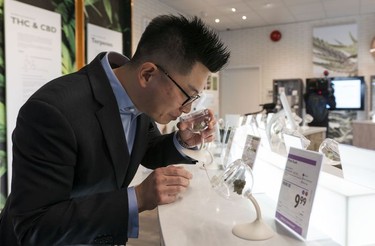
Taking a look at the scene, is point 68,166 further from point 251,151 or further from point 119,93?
point 251,151

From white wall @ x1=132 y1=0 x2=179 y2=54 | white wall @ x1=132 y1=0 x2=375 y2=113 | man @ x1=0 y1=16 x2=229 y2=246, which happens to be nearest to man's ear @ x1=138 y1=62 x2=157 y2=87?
man @ x1=0 y1=16 x2=229 y2=246

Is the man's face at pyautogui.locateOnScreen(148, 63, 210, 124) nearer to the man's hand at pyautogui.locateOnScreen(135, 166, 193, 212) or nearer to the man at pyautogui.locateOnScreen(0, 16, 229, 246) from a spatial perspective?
the man at pyautogui.locateOnScreen(0, 16, 229, 246)

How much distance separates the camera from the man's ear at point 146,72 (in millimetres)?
1187

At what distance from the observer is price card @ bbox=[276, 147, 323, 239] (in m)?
0.88

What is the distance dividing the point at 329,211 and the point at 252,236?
241 millimetres

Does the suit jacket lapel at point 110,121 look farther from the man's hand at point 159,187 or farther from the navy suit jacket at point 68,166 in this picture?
the man's hand at point 159,187

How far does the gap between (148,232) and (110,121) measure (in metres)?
1.83

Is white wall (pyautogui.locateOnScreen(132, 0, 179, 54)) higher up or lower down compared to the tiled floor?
higher up

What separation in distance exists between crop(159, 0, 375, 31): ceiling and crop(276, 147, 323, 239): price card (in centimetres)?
590

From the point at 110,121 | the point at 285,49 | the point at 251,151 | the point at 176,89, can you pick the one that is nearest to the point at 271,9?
the point at 285,49

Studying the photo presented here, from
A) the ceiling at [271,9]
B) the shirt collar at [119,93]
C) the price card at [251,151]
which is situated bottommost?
the price card at [251,151]

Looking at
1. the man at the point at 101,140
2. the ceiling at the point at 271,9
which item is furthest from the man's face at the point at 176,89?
the ceiling at the point at 271,9

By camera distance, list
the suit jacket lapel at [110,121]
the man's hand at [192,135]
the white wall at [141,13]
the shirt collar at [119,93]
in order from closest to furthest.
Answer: the suit jacket lapel at [110,121] → the shirt collar at [119,93] → the man's hand at [192,135] → the white wall at [141,13]

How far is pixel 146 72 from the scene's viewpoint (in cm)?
120
